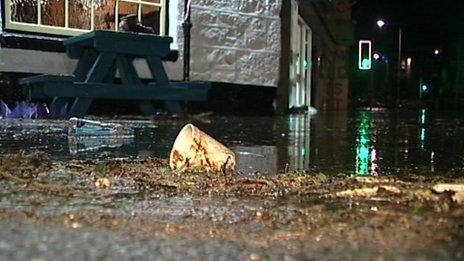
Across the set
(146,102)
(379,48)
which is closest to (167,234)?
A: (146,102)

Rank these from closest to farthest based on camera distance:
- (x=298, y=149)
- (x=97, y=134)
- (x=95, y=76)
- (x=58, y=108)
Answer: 1. (x=298, y=149)
2. (x=97, y=134)
3. (x=58, y=108)
4. (x=95, y=76)

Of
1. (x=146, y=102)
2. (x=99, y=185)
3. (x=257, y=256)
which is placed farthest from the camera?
(x=146, y=102)

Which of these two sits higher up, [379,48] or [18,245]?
[379,48]

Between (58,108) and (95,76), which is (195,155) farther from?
(95,76)

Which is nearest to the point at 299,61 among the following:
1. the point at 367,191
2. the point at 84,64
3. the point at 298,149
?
the point at 84,64

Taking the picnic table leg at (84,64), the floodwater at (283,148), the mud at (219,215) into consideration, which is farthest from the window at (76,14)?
the mud at (219,215)

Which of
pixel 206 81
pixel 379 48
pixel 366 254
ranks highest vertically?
pixel 379 48

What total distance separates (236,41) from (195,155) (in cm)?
597

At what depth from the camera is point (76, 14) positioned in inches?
293

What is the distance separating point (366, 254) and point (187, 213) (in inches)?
25.1

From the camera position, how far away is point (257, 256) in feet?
4.58

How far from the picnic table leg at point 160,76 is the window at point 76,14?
117cm

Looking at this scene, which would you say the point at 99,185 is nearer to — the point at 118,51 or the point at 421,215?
the point at 421,215

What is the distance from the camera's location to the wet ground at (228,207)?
1.47 metres
